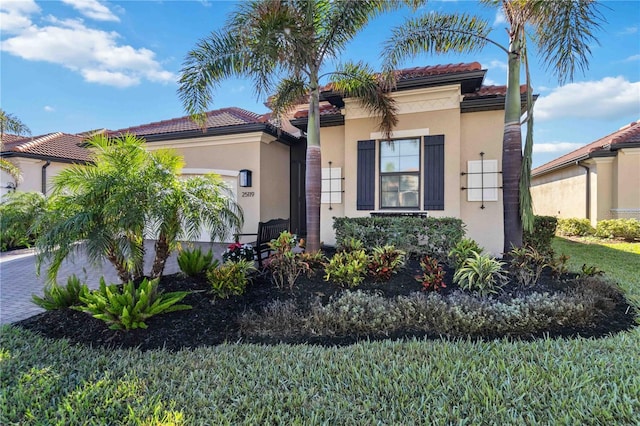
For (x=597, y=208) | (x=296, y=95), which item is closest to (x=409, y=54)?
(x=296, y=95)

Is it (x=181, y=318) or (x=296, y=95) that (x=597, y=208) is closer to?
(x=296, y=95)

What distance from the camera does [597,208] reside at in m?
A: 13.5

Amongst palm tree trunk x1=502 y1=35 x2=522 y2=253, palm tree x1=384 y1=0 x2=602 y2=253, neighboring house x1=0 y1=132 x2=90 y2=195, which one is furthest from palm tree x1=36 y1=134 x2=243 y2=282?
neighboring house x1=0 y1=132 x2=90 y2=195

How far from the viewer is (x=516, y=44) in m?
6.10

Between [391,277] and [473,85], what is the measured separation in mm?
5693

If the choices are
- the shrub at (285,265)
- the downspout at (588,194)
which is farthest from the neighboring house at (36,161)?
the downspout at (588,194)

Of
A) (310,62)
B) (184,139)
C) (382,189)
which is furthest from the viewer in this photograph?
(184,139)

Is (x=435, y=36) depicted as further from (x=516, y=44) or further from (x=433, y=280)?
(x=433, y=280)

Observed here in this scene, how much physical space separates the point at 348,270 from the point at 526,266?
311cm

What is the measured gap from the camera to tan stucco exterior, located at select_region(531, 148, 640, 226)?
1237 centimetres

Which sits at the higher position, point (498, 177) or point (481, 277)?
point (498, 177)

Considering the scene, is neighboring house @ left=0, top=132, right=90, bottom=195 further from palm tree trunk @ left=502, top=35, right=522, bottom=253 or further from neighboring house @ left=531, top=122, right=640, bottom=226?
neighboring house @ left=531, top=122, right=640, bottom=226

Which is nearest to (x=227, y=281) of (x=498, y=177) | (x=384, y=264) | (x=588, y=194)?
(x=384, y=264)

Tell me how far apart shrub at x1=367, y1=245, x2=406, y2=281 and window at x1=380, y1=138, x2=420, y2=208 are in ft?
10.4
